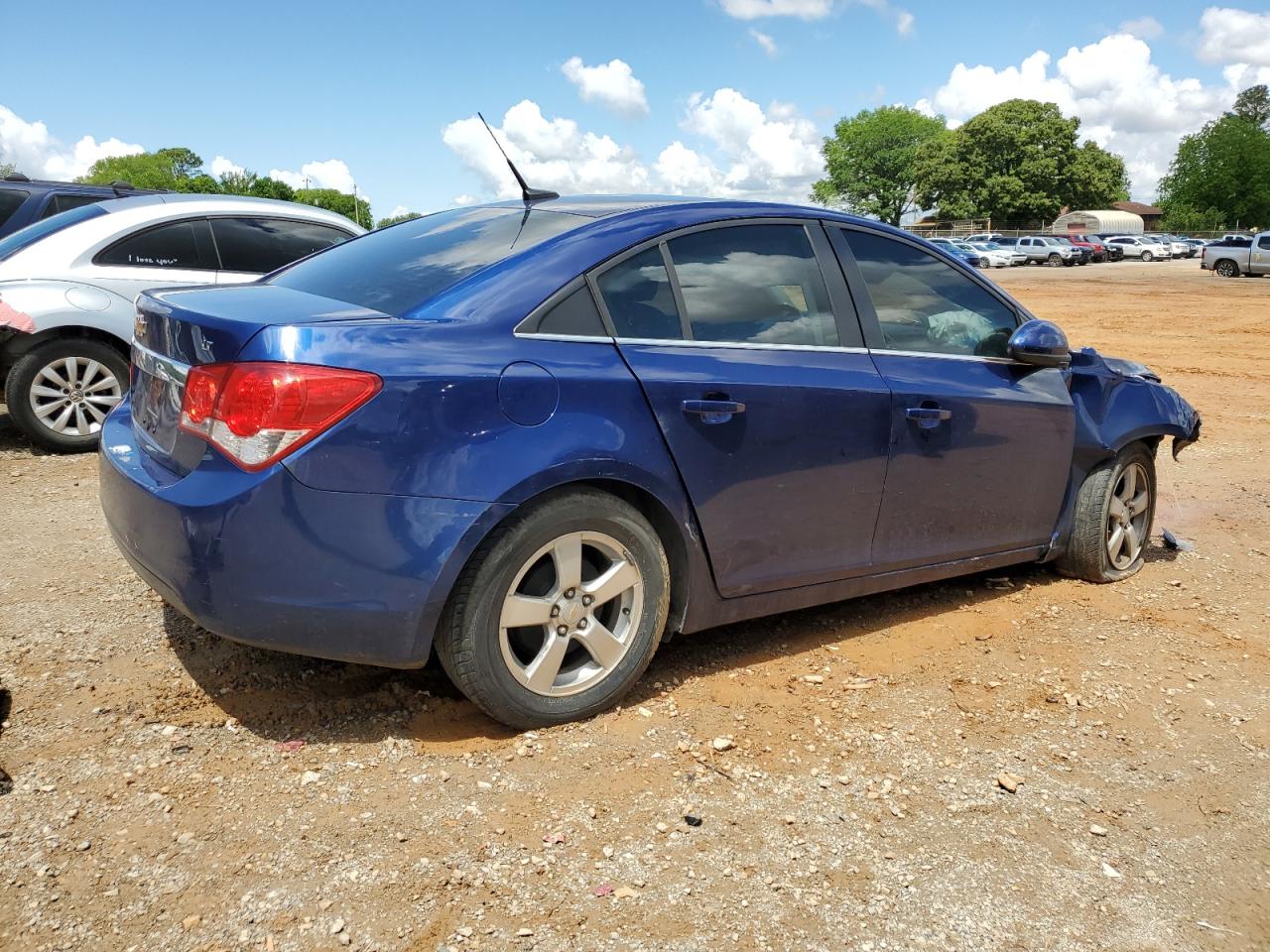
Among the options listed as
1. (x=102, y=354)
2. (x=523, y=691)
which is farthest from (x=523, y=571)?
(x=102, y=354)

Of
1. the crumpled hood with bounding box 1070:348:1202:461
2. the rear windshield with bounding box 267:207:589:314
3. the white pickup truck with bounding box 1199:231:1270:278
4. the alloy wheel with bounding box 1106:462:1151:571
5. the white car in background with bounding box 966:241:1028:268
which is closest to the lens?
the rear windshield with bounding box 267:207:589:314

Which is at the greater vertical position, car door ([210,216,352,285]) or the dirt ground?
car door ([210,216,352,285])

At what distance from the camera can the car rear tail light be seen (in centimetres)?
268

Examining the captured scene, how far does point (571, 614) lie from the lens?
309 centimetres

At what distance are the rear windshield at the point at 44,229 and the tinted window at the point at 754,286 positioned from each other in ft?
17.8

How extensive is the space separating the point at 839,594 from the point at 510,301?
5.48 feet

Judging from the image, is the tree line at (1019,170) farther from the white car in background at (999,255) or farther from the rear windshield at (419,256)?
the rear windshield at (419,256)

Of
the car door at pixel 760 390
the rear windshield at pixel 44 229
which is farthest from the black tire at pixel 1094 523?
the rear windshield at pixel 44 229

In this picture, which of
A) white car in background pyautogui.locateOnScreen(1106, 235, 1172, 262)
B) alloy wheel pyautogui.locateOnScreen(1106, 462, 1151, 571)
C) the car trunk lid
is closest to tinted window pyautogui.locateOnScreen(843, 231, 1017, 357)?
alloy wheel pyautogui.locateOnScreen(1106, 462, 1151, 571)

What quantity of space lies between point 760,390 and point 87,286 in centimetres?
547

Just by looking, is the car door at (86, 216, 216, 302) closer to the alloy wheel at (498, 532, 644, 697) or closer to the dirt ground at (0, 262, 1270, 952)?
the dirt ground at (0, 262, 1270, 952)

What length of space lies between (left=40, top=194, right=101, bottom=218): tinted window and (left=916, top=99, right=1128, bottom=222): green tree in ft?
276

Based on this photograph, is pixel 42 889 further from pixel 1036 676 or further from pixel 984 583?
pixel 984 583

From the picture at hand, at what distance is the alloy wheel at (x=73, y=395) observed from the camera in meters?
6.84
